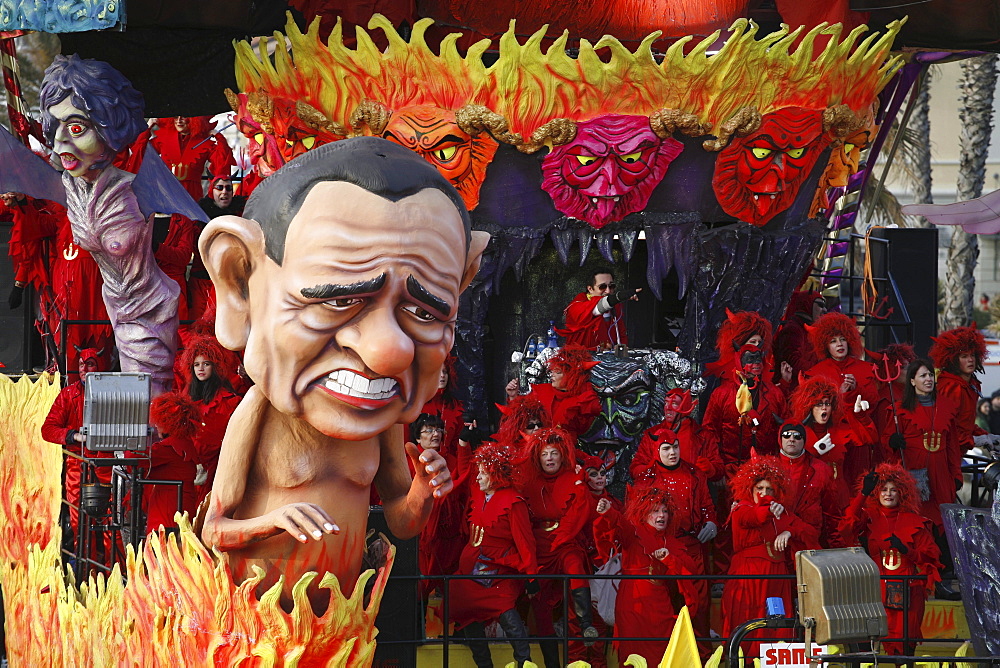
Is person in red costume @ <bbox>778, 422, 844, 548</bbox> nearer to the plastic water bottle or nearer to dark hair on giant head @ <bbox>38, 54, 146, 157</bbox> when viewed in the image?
the plastic water bottle

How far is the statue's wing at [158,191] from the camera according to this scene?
816cm

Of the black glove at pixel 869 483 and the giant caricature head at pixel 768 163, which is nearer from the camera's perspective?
the black glove at pixel 869 483

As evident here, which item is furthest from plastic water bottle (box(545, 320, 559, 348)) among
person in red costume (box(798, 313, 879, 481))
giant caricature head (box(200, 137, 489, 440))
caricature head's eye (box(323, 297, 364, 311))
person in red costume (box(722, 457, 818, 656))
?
Result: caricature head's eye (box(323, 297, 364, 311))

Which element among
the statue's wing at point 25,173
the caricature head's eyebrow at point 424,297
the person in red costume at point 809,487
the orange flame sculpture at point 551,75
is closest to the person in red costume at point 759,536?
the person in red costume at point 809,487

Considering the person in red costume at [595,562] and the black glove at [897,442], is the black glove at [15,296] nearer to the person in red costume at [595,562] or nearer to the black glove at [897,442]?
the person in red costume at [595,562]

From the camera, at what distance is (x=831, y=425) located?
27.3ft

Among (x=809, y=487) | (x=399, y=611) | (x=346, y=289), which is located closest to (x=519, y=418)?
(x=809, y=487)

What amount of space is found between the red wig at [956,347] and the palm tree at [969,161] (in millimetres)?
8685

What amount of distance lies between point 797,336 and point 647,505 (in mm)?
3095

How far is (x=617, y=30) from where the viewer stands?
10.0 m

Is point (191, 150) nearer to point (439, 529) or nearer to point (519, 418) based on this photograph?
point (519, 418)

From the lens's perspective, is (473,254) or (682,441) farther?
(682,441)

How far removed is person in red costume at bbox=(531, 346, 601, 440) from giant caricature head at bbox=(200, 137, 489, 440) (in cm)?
375

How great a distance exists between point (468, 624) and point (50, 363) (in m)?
3.84
